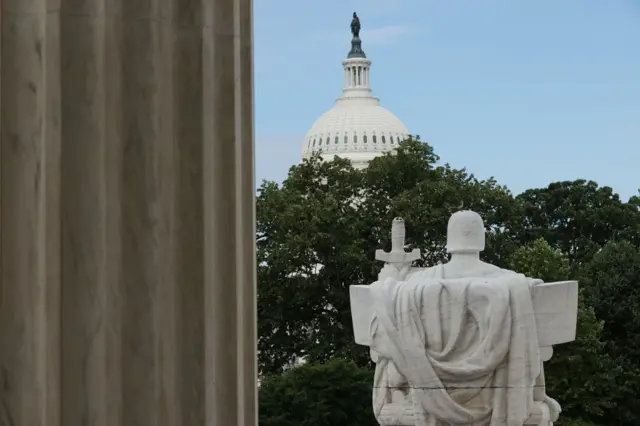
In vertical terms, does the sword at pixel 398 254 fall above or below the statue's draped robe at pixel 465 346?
above

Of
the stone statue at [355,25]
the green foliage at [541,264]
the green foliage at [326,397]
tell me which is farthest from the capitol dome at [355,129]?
the green foliage at [326,397]

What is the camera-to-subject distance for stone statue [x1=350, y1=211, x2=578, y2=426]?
12.4m

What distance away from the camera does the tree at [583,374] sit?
35.8 metres

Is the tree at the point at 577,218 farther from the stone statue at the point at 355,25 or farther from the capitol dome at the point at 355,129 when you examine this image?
the stone statue at the point at 355,25

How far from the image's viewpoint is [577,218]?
51719mm

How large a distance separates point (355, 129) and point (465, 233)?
75.8 metres

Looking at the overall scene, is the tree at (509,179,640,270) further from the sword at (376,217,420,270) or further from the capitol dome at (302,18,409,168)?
the sword at (376,217,420,270)

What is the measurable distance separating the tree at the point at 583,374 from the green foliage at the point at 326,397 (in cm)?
609

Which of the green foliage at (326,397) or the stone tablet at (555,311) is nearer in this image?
the stone tablet at (555,311)

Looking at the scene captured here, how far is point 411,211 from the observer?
39781mm

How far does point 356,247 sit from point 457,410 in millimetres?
26605

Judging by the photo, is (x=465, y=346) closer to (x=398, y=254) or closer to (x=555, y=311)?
(x=555, y=311)

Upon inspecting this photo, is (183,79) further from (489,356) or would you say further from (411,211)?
(411,211)

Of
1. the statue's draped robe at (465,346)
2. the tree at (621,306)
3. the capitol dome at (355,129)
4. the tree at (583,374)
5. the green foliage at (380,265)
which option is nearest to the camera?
the statue's draped robe at (465,346)
